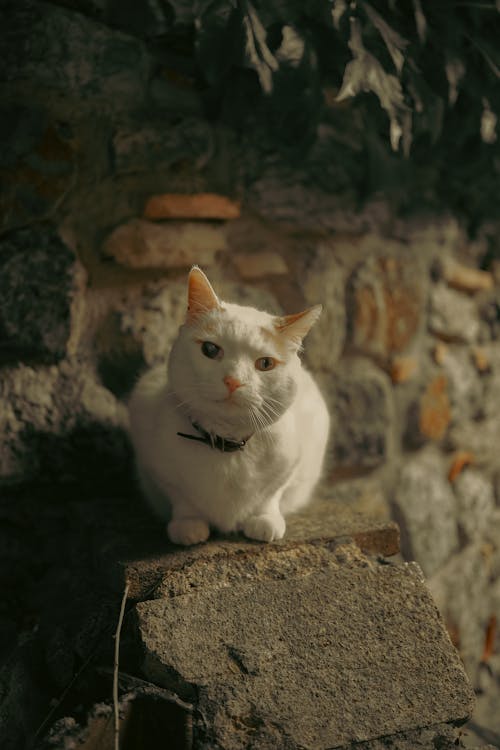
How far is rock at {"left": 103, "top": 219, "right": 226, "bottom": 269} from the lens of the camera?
132 cm

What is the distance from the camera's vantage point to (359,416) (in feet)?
5.43

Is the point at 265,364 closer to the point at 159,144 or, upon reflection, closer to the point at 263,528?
the point at 263,528

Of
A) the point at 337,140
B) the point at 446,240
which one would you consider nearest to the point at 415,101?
the point at 337,140

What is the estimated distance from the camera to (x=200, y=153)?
1374mm

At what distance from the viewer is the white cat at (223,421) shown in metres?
0.99

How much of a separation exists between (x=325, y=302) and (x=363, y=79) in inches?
21.0

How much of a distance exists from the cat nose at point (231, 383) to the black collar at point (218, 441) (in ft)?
0.39

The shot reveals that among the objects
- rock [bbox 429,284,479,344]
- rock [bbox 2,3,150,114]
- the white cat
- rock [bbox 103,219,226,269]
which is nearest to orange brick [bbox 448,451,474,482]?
rock [bbox 429,284,479,344]

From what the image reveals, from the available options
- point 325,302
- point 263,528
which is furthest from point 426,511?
point 263,528

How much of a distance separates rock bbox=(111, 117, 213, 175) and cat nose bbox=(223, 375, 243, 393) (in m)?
0.58

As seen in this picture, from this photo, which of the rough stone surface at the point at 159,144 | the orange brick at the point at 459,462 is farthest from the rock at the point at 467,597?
the rough stone surface at the point at 159,144

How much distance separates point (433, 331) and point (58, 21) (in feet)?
3.90

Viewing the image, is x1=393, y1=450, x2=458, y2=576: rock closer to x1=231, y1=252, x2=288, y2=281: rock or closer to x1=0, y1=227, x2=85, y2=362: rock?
x1=231, y1=252, x2=288, y2=281: rock

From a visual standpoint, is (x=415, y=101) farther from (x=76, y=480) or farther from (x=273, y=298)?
(x=76, y=480)
